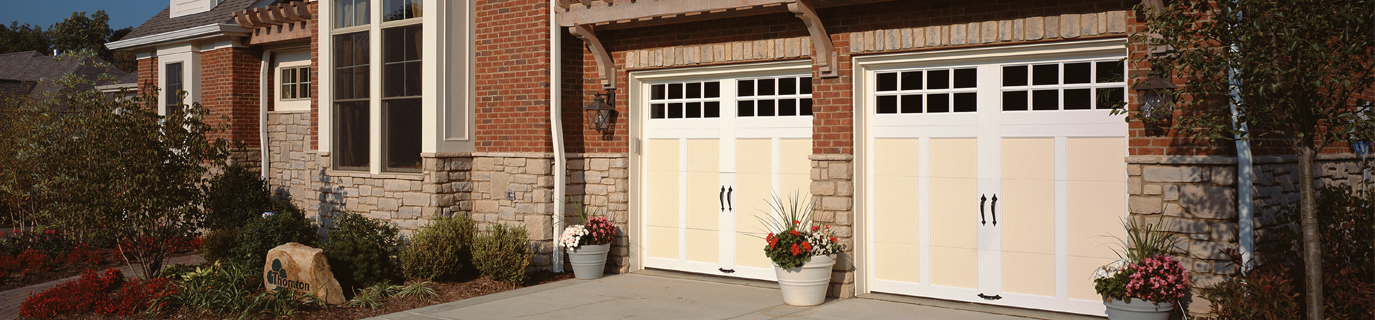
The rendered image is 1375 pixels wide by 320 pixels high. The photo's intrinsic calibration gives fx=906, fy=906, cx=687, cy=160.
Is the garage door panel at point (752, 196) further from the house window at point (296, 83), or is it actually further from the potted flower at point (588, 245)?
the house window at point (296, 83)

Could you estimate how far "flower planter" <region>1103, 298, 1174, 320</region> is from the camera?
21.0ft

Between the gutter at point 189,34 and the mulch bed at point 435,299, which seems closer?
the mulch bed at point 435,299

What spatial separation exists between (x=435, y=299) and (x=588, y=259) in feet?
5.78

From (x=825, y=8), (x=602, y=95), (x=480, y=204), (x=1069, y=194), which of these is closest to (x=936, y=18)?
(x=825, y=8)

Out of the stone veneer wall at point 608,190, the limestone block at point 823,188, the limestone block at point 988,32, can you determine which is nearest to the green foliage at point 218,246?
the stone veneer wall at point 608,190

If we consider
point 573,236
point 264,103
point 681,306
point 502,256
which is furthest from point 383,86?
point 681,306

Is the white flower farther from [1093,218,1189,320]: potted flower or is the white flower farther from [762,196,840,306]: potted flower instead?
[1093,218,1189,320]: potted flower

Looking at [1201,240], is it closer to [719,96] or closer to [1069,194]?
[1069,194]

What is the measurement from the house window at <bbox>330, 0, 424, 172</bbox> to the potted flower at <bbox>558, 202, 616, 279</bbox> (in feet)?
8.03

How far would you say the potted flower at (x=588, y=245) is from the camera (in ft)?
32.1

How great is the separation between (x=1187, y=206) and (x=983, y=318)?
1.75m

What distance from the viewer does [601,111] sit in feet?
33.3

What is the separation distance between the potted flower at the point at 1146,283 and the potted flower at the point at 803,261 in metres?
2.26

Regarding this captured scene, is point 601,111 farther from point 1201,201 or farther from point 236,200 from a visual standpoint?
point 236,200
